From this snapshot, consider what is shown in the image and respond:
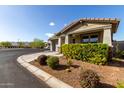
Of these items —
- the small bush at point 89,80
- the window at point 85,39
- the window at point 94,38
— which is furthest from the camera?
the window at point 85,39

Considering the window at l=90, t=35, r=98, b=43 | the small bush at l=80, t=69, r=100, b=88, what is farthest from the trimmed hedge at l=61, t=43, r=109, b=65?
the small bush at l=80, t=69, r=100, b=88

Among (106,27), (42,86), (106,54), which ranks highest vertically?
(106,27)

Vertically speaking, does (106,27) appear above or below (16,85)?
above

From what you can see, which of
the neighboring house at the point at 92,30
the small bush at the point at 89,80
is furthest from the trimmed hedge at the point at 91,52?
the small bush at the point at 89,80

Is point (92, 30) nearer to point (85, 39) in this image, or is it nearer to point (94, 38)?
point (94, 38)

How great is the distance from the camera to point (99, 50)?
10695 millimetres

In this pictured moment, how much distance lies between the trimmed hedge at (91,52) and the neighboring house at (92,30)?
195 cm

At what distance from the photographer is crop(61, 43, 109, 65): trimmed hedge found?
34.6ft

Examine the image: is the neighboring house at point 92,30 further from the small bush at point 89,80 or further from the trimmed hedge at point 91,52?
the small bush at point 89,80

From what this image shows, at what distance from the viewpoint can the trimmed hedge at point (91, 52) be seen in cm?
1053
